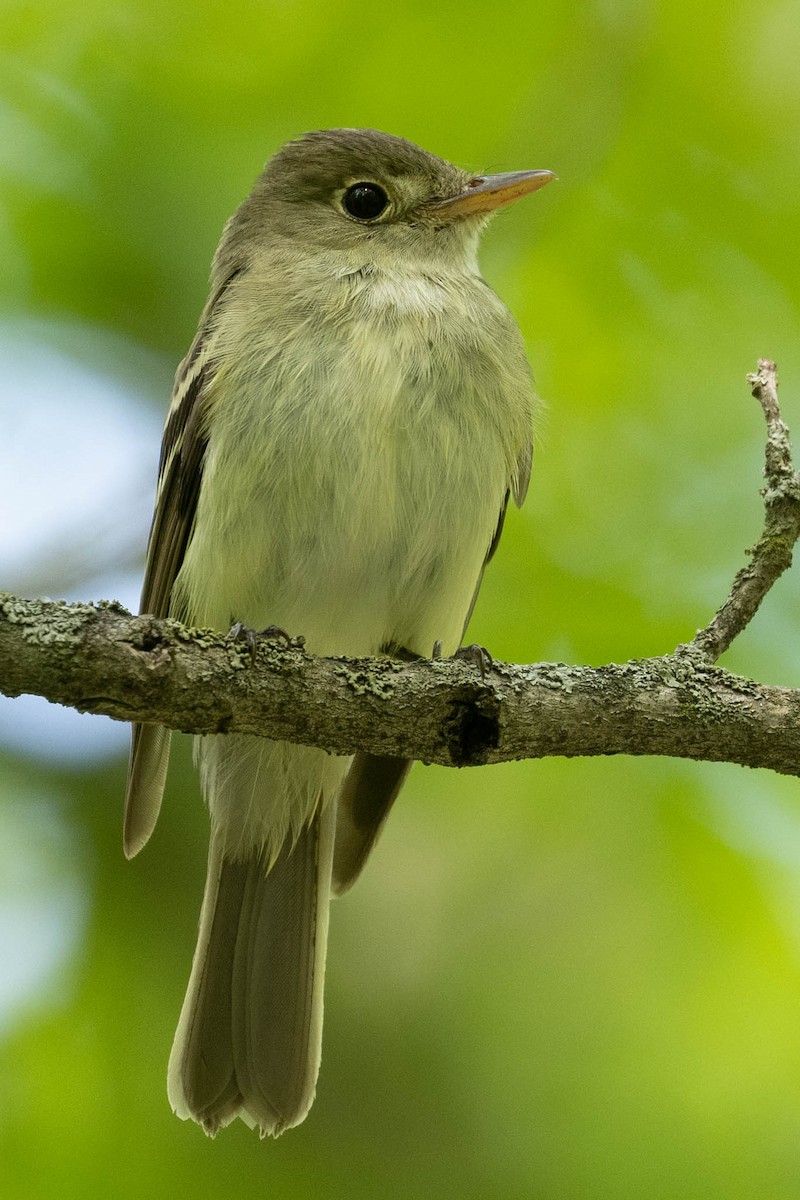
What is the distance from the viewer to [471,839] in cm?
580

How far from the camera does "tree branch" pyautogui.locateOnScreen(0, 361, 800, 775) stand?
343 cm

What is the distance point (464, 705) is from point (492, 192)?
2.31 m

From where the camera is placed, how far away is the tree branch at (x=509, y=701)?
3432 millimetres

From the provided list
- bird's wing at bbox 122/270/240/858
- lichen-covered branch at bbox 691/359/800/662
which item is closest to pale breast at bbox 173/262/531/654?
bird's wing at bbox 122/270/240/858

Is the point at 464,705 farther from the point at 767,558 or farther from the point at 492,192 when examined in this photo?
the point at 492,192

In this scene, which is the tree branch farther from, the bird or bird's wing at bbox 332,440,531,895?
bird's wing at bbox 332,440,531,895

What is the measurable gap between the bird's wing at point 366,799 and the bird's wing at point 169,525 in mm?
778

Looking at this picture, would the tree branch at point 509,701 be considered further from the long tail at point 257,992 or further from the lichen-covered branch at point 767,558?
the long tail at point 257,992

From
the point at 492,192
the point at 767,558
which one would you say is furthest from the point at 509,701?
the point at 492,192

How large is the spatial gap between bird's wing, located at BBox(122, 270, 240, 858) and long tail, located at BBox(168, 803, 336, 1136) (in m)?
0.60

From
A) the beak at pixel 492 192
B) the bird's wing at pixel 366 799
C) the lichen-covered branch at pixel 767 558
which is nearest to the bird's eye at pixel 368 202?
the beak at pixel 492 192

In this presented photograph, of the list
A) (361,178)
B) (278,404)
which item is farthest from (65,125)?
(278,404)

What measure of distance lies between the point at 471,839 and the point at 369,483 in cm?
200

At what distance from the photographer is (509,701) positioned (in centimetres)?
364
